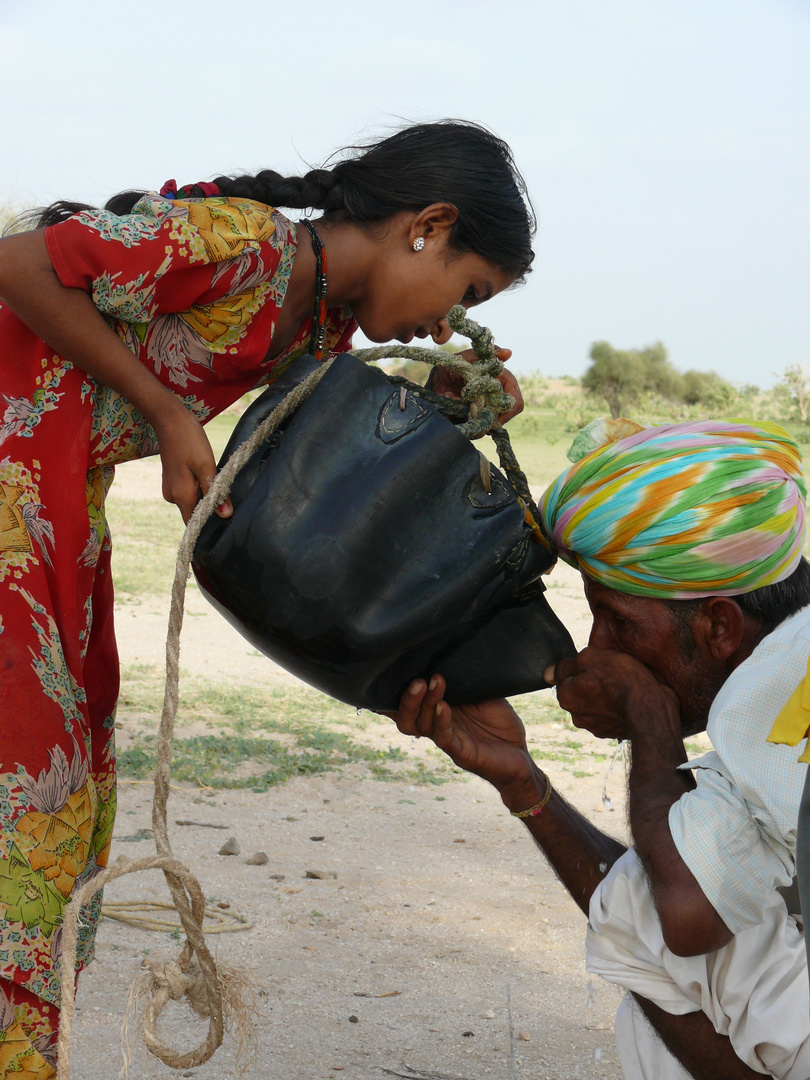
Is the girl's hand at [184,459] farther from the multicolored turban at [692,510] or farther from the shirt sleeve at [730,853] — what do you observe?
the shirt sleeve at [730,853]

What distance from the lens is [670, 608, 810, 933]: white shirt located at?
157 centimetres

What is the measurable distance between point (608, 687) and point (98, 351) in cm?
107

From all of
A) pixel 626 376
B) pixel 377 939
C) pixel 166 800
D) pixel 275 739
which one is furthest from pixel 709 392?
pixel 166 800

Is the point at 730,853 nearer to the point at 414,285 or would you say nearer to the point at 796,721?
the point at 796,721

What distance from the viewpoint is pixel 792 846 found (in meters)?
1.58

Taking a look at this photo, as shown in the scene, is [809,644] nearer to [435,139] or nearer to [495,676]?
[495,676]

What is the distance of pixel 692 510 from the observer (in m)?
1.75

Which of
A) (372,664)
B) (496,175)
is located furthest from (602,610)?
(496,175)

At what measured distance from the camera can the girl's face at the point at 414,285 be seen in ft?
6.71

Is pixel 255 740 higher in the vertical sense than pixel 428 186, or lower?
lower

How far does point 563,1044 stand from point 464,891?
3.11ft

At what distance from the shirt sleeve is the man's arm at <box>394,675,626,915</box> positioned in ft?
1.42

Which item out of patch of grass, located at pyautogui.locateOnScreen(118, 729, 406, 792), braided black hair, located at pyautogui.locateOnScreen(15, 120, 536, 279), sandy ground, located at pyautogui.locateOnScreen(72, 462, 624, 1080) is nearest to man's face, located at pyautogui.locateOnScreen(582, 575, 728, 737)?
braided black hair, located at pyautogui.locateOnScreen(15, 120, 536, 279)

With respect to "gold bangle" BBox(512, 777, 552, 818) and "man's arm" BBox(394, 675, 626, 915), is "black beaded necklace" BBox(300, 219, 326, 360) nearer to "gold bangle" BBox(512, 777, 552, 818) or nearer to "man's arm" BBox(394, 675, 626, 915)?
"man's arm" BBox(394, 675, 626, 915)
